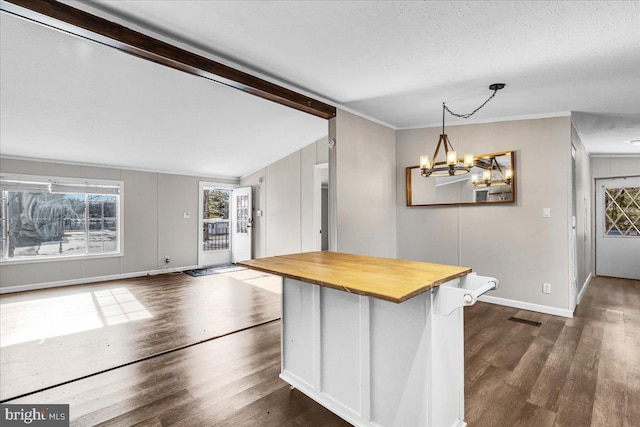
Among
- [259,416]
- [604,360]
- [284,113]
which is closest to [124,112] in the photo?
[284,113]

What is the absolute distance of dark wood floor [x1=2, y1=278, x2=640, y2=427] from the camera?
1818mm

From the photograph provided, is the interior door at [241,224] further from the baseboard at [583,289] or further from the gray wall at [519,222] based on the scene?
the baseboard at [583,289]

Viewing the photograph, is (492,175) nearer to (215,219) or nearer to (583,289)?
(583,289)

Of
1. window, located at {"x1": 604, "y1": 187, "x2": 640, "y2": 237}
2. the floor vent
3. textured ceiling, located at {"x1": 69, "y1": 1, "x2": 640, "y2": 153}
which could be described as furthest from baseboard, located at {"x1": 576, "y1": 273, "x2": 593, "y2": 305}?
textured ceiling, located at {"x1": 69, "y1": 1, "x2": 640, "y2": 153}

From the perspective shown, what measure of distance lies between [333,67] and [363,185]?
1703 millimetres

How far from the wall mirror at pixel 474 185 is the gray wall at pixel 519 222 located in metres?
0.09

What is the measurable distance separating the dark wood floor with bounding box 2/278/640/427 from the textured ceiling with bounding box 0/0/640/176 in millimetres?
2429

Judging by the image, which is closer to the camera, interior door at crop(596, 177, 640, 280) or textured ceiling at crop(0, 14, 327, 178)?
textured ceiling at crop(0, 14, 327, 178)

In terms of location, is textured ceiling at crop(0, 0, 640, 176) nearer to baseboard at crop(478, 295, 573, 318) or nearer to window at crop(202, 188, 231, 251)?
baseboard at crop(478, 295, 573, 318)

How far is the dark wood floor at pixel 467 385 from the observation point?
1.82 m

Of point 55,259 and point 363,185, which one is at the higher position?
point 363,185

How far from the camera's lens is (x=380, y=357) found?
1.61 m

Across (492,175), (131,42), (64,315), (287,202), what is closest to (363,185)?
(492,175)

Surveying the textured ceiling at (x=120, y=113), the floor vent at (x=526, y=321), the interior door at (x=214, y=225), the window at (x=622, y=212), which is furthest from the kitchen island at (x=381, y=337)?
the window at (x=622, y=212)
